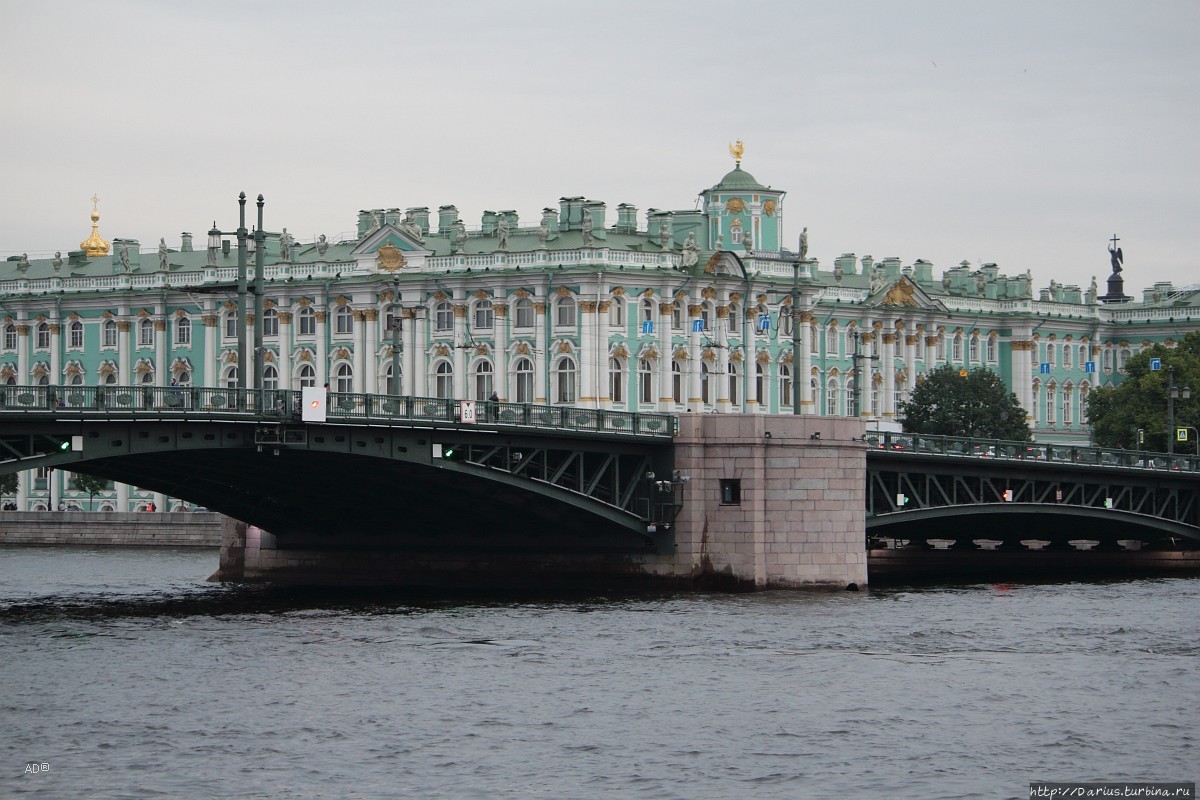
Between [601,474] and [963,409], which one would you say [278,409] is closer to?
[601,474]

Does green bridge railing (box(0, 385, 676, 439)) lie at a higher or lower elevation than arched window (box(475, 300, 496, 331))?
lower

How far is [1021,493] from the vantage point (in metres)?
67.7

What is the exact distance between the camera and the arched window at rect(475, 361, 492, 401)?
92688 millimetres

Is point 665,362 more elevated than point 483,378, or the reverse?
point 665,362

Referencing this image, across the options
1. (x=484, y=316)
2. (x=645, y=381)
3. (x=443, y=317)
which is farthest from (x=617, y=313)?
(x=443, y=317)

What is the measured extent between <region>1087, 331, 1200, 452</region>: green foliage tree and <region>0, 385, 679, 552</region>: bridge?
147ft

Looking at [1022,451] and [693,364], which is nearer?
[1022,451]

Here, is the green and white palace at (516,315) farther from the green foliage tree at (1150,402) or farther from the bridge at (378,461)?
the bridge at (378,461)

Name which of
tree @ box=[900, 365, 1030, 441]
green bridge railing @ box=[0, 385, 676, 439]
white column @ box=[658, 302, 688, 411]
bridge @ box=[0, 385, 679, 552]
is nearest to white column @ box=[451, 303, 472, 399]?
white column @ box=[658, 302, 688, 411]

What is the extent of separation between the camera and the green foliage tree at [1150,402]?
100188 mm

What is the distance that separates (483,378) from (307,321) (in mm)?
9676

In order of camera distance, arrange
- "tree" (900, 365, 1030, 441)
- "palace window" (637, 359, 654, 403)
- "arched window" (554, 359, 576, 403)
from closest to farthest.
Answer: "arched window" (554, 359, 576, 403)
"palace window" (637, 359, 654, 403)
"tree" (900, 365, 1030, 441)

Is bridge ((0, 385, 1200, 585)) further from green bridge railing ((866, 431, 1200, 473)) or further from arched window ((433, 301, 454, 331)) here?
arched window ((433, 301, 454, 331))

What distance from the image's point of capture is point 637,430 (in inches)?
2245
